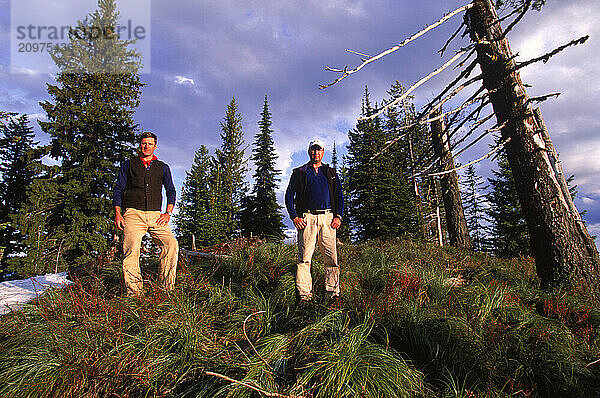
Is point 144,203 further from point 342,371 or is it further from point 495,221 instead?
point 495,221

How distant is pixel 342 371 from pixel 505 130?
5350 millimetres

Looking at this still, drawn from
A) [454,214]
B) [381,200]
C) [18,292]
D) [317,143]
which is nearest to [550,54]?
[317,143]

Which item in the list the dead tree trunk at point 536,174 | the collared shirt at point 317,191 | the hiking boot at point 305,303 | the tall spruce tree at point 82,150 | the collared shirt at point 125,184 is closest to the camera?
the hiking boot at point 305,303

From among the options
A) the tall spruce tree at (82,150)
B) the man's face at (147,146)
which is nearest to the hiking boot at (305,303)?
the man's face at (147,146)

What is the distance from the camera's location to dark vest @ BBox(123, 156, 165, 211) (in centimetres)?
Result: 426

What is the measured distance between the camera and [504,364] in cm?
251

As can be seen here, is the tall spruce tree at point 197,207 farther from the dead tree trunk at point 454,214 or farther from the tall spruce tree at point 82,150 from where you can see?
the dead tree trunk at point 454,214

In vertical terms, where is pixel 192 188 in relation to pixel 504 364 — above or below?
above

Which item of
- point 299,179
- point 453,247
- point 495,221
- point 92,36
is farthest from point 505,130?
point 92,36

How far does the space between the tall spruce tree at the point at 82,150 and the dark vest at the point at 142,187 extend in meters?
12.3

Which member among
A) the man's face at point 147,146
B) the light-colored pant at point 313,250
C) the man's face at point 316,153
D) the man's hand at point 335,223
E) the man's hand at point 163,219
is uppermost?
the man's face at point 147,146

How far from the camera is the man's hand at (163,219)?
4281 mm

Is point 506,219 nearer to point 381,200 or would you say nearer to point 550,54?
point 381,200

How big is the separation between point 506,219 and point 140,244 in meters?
22.9
